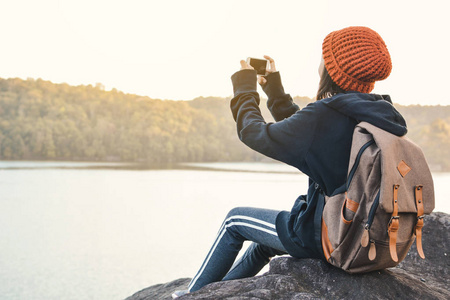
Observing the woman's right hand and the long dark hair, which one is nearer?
the long dark hair

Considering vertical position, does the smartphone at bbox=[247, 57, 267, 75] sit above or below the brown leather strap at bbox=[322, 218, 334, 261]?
above

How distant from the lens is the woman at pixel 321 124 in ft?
4.23

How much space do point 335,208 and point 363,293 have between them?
0.31 m

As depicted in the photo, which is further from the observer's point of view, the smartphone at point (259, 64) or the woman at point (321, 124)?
the smartphone at point (259, 64)

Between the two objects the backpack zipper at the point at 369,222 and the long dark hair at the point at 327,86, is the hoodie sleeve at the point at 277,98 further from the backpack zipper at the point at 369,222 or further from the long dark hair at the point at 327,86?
the backpack zipper at the point at 369,222

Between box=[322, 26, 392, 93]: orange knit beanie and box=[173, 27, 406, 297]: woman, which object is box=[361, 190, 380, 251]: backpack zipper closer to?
box=[173, 27, 406, 297]: woman

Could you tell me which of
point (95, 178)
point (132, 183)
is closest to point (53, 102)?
point (95, 178)

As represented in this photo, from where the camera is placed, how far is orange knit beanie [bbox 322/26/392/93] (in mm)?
1314

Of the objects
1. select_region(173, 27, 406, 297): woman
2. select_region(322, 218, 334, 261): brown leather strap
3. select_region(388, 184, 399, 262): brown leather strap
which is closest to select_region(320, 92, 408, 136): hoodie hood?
select_region(173, 27, 406, 297): woman

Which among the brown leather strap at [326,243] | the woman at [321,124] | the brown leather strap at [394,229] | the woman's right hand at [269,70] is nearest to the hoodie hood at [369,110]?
the woman at [321,124]

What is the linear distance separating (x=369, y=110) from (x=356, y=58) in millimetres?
179

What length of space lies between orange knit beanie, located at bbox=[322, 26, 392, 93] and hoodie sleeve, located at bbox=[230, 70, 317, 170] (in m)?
0.16

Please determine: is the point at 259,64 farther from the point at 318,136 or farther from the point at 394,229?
the point at 394,229

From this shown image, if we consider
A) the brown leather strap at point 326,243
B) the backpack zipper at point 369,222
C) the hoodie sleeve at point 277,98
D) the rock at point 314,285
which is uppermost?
the hoodie sleeve at point 277,98
